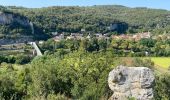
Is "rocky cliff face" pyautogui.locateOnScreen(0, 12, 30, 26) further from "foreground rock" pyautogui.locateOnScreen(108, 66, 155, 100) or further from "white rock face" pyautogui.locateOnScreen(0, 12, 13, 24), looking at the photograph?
"foreground rock" pyautogui.locateOnScreen(108, 66, 155, 100)

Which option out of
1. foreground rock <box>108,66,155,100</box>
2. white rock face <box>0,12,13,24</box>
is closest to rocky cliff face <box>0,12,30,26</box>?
white rock face <box>0,12,13,24</box>

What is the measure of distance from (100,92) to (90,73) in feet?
11.3

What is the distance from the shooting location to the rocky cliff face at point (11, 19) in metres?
123

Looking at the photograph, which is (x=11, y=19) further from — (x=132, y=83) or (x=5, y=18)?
(x=132, y=83)

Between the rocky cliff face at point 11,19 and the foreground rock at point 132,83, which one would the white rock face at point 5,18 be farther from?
the foreground rock at point 132,83

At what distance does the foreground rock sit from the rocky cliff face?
105819 mm


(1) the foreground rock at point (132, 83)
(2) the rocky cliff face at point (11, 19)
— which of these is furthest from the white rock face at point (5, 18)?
(1) the foreground rock at point (132, 83)

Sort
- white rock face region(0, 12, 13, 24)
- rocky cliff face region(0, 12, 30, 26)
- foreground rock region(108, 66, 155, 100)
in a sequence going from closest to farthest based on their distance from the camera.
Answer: foreground rock region(108, 66, 155, 100), white rock face region(0, 12, 13, 24), rocky cliff face region(0, 12, 30, 26)

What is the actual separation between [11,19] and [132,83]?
109855 millimetres

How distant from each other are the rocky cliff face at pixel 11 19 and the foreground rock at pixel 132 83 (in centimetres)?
10582

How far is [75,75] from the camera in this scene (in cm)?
3078

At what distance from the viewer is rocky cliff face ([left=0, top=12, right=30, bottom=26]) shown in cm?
12331

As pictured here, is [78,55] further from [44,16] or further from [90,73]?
[44,16]

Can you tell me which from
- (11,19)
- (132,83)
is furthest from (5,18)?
(132,83)
